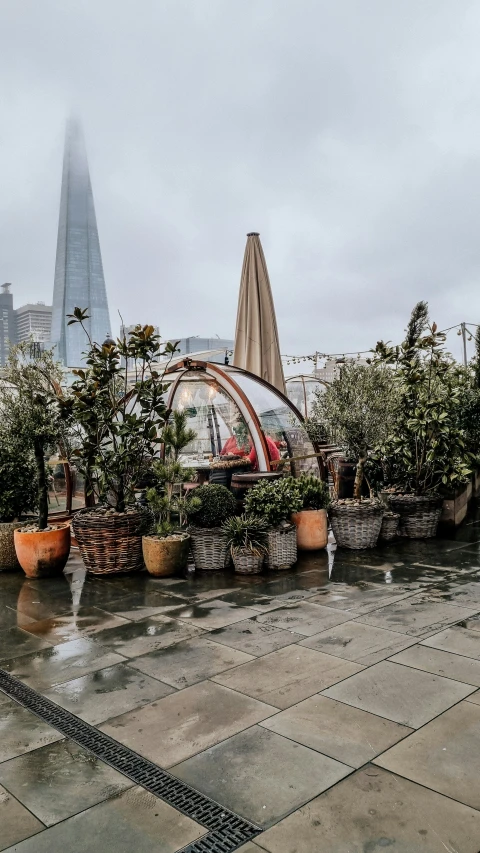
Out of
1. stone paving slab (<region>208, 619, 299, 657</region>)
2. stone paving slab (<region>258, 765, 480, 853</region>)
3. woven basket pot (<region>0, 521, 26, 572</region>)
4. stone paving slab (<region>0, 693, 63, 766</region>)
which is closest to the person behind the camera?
stone paving slab (<region>258, 765, 480, 853</region>)

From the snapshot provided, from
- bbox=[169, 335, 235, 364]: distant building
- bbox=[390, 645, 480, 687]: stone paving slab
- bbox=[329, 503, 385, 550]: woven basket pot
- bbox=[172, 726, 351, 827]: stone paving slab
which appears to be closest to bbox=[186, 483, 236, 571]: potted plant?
bbox=[329, 503, 385, 550]: woven basket pot

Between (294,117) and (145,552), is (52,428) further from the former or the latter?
(294,117)

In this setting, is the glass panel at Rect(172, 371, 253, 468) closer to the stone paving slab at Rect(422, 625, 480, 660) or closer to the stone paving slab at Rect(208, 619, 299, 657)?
the stone paving slab at Rect(208, 619, 299, 657)

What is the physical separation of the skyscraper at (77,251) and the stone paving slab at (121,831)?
6387 centimetres

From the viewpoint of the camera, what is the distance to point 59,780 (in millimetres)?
2811

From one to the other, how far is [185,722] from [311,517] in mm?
3967

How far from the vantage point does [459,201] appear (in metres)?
19.7

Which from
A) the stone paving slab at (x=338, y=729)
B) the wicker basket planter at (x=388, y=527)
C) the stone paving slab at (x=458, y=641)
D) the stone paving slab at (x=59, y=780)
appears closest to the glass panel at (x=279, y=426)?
the wicker basket planter at (x=388, y=527)

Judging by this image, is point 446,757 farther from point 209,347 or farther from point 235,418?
point 209,347

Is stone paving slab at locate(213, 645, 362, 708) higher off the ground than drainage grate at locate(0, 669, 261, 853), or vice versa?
stone paving slab at locate(213, 645, 362, 708)

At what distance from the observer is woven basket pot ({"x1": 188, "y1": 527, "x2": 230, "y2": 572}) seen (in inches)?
257

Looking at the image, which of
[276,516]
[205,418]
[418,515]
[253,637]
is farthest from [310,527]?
[253,637]

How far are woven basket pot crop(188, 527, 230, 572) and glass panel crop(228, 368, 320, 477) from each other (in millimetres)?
1839

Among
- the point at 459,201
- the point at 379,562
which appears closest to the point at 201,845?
the point at 379,562
